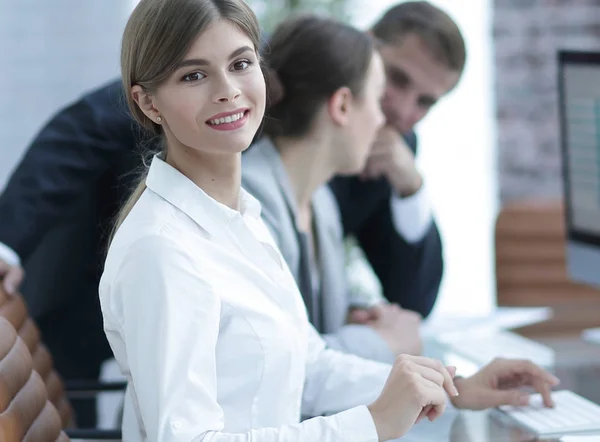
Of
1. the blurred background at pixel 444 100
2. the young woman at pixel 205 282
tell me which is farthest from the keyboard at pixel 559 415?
the blurred background at pixel 444 100

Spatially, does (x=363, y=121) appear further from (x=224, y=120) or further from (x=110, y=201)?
(x=224, y=120)

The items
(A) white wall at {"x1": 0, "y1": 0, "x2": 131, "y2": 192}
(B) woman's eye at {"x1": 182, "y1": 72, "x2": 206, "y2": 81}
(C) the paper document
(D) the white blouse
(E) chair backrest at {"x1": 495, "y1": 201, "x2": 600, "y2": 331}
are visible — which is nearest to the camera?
(D) the white blouse

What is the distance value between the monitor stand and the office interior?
585 mm

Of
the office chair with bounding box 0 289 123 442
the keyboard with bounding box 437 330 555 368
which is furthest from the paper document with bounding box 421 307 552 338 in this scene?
the office chair with bounding box 0 289 123 442

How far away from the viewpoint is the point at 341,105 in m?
1.85

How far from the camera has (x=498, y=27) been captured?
13.1 ft

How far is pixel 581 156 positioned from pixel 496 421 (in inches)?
35.0

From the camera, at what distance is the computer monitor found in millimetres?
2061

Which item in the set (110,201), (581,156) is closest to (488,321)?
(581,156)

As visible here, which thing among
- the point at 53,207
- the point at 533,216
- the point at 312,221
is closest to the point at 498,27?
the point at 533,216

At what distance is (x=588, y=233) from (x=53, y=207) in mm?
1183

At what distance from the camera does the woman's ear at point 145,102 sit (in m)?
1.19

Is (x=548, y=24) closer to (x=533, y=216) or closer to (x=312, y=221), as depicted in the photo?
(x=533, y=216)

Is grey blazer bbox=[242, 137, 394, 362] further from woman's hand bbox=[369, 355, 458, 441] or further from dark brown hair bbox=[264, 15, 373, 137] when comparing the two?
woman's hand bbox=[369, 355, 458, 441]
